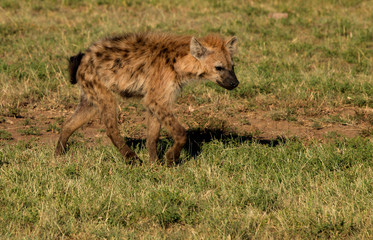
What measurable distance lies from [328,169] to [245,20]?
19.4 ft

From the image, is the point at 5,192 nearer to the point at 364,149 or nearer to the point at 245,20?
the point at 364,149

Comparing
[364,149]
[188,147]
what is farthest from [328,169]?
[188,147]

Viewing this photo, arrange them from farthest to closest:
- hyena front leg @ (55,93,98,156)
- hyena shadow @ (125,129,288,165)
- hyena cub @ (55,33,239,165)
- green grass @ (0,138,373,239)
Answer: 1. hyena shadow @ (125,129,288,165)
2. hyena front leg @ (55,93,98,156)
3. hyena cub @ (55,33,239,165)
4. green grass @ (0,138,373,239)

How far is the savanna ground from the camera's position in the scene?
3.91 m

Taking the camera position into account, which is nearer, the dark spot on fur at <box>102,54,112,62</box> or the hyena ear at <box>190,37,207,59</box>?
the hyena ear at <box>190,37,207,59</box>

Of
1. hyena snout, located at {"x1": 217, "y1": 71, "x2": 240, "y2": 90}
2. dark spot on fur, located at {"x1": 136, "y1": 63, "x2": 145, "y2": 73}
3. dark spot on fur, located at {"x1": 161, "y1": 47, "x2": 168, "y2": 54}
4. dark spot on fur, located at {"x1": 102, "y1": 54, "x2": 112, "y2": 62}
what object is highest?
dark spot on fur, located at {"x1": 161, "y1": 47, "x2": 168, "y2": 54}

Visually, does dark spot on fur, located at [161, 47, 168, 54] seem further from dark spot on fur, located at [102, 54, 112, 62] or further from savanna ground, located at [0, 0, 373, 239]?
savanna ground, located at [0, 0, 373, 239]

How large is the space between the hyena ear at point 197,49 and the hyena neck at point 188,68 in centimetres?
6

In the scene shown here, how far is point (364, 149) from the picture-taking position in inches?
203

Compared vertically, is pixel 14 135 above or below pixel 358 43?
below

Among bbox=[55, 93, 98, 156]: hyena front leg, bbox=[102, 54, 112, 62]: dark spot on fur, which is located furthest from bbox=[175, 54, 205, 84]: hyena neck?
bbox=[55, 93, 98, 156]: hyena front leg

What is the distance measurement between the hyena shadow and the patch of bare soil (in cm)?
4

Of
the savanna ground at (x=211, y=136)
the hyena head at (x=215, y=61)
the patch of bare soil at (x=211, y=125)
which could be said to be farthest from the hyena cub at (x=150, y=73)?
the patch of bare soil at (x=211, y=125)

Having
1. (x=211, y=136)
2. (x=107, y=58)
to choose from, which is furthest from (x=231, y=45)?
(x=107, y=58)
